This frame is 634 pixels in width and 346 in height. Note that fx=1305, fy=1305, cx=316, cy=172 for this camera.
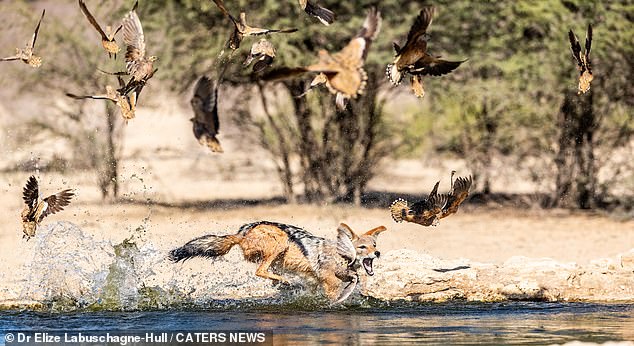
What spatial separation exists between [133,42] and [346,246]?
2548 mm

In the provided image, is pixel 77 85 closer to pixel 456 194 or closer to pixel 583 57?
pixel 456 194

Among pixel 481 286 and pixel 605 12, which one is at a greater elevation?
pixel 605 12

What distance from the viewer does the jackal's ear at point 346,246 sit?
442 inches

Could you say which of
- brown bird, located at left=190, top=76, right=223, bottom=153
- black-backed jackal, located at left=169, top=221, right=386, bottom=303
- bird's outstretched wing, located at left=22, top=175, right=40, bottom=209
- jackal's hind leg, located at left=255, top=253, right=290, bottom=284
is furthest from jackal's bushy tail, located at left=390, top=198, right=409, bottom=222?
bird's outstretched wing, located at left=22, top=175, right=40, bottom=209

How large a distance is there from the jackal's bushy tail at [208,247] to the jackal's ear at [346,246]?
1045 mm

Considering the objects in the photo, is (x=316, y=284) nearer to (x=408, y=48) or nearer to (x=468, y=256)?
(x=408, y=48)

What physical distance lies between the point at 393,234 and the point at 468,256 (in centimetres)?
136

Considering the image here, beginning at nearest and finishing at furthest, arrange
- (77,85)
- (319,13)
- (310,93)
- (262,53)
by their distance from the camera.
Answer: (319,13)
(262,53)
(310,93)
(77,85)

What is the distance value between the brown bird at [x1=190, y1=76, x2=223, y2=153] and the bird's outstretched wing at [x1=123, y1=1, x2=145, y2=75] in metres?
1.50

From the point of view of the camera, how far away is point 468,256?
15906 mm

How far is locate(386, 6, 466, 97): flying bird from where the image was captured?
992 cm

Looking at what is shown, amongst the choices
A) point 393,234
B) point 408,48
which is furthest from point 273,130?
point 408,48

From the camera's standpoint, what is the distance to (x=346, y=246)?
1130 cm

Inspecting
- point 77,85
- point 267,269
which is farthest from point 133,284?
point 77,85
